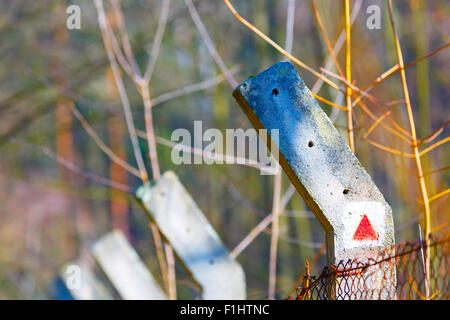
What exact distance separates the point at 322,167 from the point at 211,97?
8634mm

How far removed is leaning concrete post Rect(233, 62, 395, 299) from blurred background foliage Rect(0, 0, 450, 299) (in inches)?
70.4

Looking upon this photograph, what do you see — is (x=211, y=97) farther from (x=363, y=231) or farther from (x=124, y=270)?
(x=363, y=231)

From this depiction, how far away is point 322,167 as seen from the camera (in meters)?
1.53

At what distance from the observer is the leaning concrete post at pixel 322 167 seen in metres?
1.50

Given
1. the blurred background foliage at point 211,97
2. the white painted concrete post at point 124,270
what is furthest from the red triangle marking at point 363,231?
the blurred background foliage at point 211,97

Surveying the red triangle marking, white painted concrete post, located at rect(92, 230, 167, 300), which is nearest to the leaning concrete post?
the red triangle marking

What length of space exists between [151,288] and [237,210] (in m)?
8.44

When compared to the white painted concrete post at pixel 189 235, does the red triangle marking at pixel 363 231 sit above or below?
below

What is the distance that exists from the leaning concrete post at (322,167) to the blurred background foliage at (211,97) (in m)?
1.79

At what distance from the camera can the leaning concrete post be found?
59.2 inches

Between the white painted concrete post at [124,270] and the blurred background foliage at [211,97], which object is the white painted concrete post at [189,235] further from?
the blurred background foliage at [211,97]

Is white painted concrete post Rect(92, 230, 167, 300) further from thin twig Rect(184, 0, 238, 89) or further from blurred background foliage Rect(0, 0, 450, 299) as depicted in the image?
thin twig Rect(184, 0, 238, 89)

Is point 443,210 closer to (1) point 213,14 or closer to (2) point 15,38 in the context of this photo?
(1) point 213,14

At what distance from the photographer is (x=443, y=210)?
5992 mm
